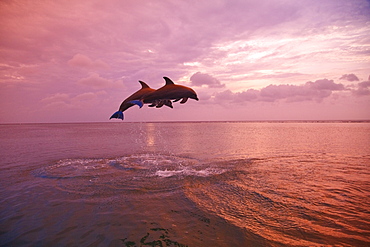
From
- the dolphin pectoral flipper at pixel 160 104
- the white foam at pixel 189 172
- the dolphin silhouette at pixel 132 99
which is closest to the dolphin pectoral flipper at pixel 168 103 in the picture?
the dolphin pectoral flipper at pixel 160 104

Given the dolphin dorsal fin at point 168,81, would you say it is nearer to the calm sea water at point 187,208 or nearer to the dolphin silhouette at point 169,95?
the dolphin silhouette at point 169,95

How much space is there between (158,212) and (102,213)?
100 inches

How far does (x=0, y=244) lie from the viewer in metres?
6.57

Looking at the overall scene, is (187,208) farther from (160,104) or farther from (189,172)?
(189,172)

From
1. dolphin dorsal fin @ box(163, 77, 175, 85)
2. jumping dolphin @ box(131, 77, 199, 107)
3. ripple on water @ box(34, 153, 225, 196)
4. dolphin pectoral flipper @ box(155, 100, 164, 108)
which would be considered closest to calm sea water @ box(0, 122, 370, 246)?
ripple on water @ box(34, 153, 225, 196)

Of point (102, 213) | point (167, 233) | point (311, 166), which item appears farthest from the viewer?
point (311, 166)

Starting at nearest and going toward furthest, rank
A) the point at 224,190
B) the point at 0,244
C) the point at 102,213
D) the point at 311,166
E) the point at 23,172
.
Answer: the point at 0,244, the point at 102,213, the point at 224,190, the point at 23,172, the point at 311,166

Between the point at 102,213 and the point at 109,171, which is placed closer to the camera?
the point at 102,213

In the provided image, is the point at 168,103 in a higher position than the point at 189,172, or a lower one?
higher

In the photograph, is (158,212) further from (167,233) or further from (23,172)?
(23,172)

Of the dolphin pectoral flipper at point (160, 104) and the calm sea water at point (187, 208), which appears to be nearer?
the dolphin pectoral flipper at point (160, 104)

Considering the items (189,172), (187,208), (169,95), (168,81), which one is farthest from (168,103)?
(189,172)

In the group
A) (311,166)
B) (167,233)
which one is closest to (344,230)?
(167,233)

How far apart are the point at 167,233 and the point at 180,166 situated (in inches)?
436
